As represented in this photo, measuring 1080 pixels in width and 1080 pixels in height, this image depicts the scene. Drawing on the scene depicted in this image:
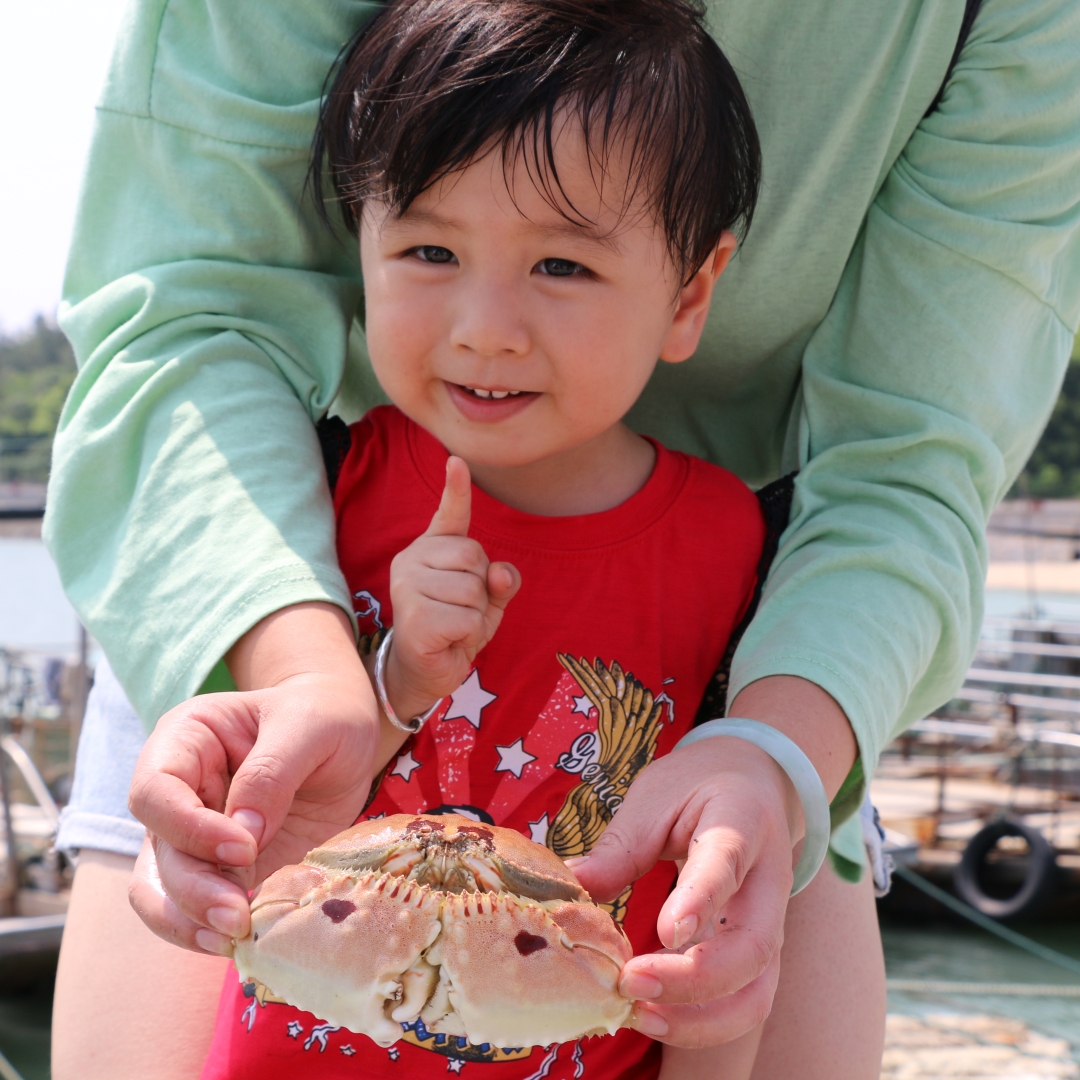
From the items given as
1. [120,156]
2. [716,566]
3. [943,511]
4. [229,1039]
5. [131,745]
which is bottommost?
[229,1039]

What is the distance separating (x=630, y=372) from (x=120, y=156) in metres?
0.63

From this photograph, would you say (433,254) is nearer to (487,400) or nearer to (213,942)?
(487,400)

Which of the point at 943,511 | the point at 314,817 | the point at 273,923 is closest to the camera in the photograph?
the point at 273,923

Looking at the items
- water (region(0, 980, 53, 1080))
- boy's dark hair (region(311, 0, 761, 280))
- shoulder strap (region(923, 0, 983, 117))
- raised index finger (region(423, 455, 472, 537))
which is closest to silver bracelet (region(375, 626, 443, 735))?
raised index finger (region(423, 455, 472, 537))

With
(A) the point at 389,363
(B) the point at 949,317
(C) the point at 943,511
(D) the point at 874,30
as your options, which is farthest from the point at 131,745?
(D) the point at 874,30

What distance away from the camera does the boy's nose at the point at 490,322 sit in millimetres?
1085

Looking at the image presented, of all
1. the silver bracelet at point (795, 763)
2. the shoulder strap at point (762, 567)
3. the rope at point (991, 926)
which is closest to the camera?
the silver bracelet at point (795, 763)

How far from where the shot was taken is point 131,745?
1.27 m

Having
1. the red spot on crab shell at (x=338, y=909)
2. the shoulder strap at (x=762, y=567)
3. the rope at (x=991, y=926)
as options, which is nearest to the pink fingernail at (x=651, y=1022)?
the red spot on crab shell at (x=338, y=909)

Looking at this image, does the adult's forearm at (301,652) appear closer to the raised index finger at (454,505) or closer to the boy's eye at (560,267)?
the raised index finger at (454,505)

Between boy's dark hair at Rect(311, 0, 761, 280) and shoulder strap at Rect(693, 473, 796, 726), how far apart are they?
0.28 meters

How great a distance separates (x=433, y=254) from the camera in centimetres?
116

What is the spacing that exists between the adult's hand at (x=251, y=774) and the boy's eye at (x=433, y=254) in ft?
1.18

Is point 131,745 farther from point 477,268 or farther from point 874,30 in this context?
point 874,30
